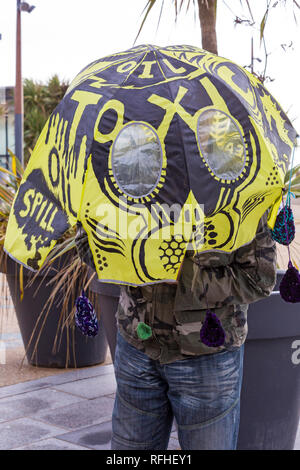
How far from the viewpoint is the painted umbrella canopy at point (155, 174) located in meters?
2.14

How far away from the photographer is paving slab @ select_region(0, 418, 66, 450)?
416cm

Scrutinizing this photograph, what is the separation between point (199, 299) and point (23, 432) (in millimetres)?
2552

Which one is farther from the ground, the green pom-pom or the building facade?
the building facade

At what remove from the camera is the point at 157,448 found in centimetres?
242

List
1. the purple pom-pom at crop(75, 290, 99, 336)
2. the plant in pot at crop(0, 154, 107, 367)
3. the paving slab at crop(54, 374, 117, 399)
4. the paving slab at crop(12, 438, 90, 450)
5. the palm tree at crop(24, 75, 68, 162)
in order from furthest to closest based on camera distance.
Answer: the palm tree at crop(24, 75, 68, 162) → the plant in pot at crop(0, 154, 107, 367) → the paving slab at crop(54, 374, 117, 399) → the paving slab at crop(12, 438, 90, 450) → the purple pom-pom at crop(75, 290, 99, 336)

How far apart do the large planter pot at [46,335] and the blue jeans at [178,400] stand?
3.31 metres

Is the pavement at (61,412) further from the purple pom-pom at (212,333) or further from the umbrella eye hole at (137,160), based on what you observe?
the umbrella eye hole at (137,160)

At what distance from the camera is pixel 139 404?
93.1 inches

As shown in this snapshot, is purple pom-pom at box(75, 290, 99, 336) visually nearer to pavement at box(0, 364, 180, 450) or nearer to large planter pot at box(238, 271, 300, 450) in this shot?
large planter pot at box(238, 271, 300, 450)

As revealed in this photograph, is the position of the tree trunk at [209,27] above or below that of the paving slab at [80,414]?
above

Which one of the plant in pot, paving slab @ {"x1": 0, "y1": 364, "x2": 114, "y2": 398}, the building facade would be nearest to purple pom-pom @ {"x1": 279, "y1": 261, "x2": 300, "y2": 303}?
the plant in pot

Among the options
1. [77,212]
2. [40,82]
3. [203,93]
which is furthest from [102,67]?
[40,82]

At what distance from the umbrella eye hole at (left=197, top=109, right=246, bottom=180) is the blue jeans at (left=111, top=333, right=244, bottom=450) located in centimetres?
63

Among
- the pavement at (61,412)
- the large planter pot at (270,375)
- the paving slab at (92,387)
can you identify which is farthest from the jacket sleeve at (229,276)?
the paving slab at (92,387)
